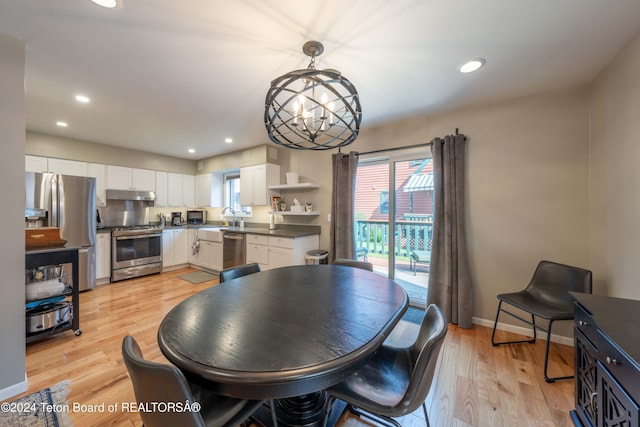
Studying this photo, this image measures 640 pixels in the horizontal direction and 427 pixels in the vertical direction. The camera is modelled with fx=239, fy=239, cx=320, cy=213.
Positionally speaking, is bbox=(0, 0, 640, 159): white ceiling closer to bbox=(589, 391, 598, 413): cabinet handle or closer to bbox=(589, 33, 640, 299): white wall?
bbox=(589, 33, 640, 299): white wall

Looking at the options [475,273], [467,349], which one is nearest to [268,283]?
[467,349]

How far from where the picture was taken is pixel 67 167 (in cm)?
386

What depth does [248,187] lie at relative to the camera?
176 inches

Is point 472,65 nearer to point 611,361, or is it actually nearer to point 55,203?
point 611,361

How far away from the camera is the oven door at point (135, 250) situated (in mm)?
4078

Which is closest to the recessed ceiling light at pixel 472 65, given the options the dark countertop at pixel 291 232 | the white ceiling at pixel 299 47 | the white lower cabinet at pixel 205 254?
the white ceiling at pixel 299 47

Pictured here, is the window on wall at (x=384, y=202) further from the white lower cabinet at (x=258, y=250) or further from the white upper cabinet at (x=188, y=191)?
the white upper cabinet at (x=188, y=191)

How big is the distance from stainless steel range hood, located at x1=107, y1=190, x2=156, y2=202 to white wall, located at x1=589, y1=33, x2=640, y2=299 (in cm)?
633

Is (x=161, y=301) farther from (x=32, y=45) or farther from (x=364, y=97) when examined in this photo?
(x=364, y=97)

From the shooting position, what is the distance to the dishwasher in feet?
13.5

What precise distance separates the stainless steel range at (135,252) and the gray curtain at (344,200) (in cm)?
353

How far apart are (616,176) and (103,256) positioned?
6.38 m

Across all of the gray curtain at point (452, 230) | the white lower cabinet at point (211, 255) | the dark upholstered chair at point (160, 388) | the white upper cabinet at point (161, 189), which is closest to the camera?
the dark upholstered chair at point (160, 388)

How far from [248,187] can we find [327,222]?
1712mm
